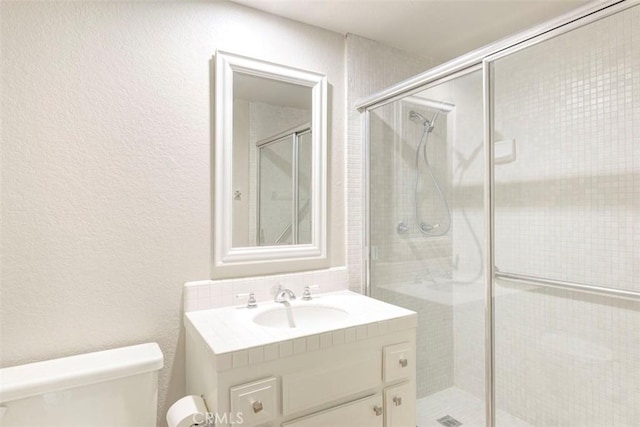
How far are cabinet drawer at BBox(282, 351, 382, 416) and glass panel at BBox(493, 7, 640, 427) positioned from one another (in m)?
0.51

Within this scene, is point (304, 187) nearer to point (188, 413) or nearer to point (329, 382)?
point (329, 382)

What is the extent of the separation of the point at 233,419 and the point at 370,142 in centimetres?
147

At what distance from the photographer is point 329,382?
1232 mm

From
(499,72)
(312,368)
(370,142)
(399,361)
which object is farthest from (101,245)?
(499,72)

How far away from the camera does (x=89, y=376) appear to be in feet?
3.73

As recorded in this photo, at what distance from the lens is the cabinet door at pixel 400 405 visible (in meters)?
1.36

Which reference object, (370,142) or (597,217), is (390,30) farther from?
(597,217)

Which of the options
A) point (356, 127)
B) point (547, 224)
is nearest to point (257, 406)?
point (547, 224)

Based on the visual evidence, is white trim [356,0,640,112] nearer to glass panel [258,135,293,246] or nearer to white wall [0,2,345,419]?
glass panel [258,135,293,246]

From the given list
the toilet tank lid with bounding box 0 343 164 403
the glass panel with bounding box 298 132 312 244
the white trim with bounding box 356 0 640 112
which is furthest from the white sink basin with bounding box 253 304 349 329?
the white trim with bounding box 356 0 640 112

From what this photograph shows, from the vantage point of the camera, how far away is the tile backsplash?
1.50 m

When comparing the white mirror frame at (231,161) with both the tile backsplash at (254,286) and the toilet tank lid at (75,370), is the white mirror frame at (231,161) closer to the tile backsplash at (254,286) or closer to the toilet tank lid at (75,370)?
the tile backsplash at (254,286)

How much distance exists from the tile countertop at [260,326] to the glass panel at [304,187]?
1.09 ft

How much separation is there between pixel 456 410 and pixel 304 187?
1294 mm
